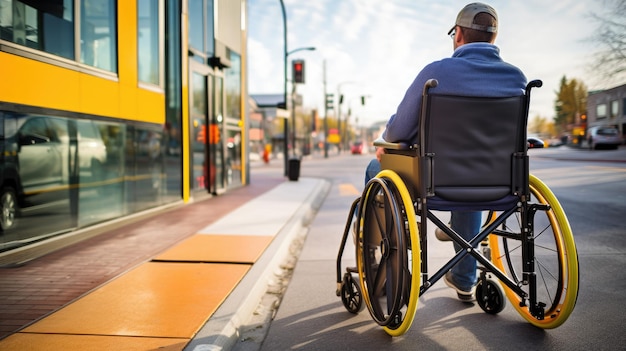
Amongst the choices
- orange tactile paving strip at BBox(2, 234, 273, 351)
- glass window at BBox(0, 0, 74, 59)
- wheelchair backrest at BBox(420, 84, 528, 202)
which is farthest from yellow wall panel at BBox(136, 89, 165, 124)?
wheelchair backrest at BBox(420, 84, 528, 202)

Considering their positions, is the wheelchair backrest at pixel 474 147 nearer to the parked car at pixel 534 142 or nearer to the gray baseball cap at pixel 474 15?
the parked car at pixel 534 142

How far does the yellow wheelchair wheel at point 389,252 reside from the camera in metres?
2.63

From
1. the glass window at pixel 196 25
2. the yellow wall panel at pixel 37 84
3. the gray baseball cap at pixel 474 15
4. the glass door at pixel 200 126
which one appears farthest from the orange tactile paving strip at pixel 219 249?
the glass window at pixel 196 25

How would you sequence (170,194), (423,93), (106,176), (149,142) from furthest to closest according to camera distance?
1. (170,194)
2. (149,142)
3. (106,176)
4. (423,93)

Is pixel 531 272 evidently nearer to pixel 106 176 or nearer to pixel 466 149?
pixel 466 149

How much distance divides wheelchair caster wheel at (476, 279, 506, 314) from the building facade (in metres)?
4.51

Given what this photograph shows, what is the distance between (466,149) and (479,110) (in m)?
0.22

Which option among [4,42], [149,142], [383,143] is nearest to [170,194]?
[149,142]

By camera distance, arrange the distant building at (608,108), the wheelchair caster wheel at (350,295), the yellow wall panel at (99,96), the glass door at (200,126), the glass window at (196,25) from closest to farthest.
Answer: the wheelchair caster wheel at (350,295) → the yellow wall panel at (99,96) → the glass window at (196,25) → the glass door at (200,126) → the distant building at (608,108)

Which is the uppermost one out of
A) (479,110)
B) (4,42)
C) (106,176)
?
(4,42)

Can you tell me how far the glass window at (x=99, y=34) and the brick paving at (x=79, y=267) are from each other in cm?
230

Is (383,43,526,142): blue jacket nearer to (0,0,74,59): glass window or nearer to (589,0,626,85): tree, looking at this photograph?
(0,0,74,59): glass window

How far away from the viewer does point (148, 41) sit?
28.2 feet

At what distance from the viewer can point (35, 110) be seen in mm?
5414
